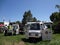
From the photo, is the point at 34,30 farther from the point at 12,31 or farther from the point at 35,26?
the point at 12,31

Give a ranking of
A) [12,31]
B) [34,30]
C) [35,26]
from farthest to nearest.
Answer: [12,31], [35,26], [34,30]

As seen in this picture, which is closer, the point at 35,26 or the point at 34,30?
the point at 34,30

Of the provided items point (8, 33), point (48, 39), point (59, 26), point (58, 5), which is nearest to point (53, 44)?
point (48, 39)

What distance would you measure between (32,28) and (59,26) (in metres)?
20.2

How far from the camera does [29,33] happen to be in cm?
2234

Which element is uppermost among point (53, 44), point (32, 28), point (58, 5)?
point (58, 5)

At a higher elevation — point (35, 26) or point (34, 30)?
point (35, 26)

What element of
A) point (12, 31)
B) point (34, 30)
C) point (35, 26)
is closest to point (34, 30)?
point (34, 30)

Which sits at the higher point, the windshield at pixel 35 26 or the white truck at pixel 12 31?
the windshield at pixel 35 26

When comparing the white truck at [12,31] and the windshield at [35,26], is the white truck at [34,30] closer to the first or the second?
the windshield at [35,26]

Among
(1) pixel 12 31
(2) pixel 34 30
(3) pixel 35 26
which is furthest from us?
(1) pixel 12 31

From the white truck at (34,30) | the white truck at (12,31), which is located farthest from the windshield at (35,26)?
the white truck at (12,31)

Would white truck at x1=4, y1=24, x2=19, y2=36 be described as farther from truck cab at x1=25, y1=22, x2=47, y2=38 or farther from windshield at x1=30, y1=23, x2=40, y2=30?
windshield at x1=30, y1=23, x2=40, y2=30

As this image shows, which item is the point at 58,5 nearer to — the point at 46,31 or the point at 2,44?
the point at 46,31
